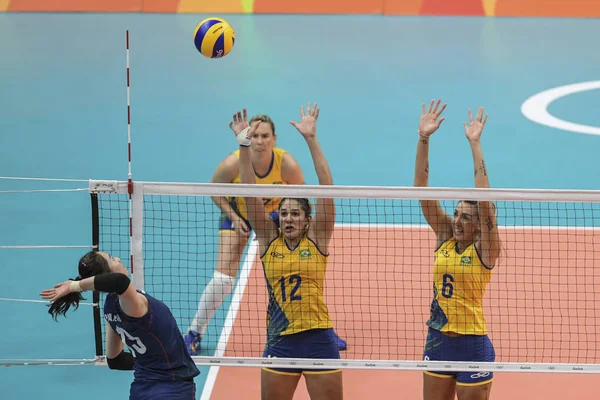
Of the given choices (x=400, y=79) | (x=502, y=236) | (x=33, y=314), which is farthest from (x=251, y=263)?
(x=400, y=79)

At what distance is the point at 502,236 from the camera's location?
10.9 meters

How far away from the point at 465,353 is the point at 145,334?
2346 mm

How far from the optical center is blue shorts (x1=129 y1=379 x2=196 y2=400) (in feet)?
17.6

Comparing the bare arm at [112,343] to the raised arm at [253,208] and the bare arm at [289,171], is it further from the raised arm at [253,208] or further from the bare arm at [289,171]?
the bare arm at [289,171]

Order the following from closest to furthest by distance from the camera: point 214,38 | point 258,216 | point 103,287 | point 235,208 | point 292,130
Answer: point 103,287
point 258,216
point 235,208
point 214,38
point 292,130

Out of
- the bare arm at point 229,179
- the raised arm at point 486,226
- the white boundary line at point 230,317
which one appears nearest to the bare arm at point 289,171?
the bare arm at point 229,179

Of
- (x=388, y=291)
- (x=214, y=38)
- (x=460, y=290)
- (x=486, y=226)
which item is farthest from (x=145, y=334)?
(x=388, y=291)

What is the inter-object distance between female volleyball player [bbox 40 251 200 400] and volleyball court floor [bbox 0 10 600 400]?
229cm

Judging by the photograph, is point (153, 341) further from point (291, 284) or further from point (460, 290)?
point (460, 290)

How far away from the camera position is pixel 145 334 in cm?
527

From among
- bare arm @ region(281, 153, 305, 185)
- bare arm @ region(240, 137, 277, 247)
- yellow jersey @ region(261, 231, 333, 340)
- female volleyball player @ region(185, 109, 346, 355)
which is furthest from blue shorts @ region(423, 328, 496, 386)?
bare arm @ region(281, 153, 305, 185)

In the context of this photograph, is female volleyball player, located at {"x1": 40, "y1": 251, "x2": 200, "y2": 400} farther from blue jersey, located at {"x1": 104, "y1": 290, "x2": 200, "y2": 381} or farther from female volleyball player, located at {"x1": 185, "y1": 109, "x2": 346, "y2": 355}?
female volleyball player, located at {"x1": 185, "y1": 109, "x2": 346, "y2": 355}

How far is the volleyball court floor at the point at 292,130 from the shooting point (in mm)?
8547

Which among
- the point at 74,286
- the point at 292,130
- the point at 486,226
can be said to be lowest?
the point at 74,286
